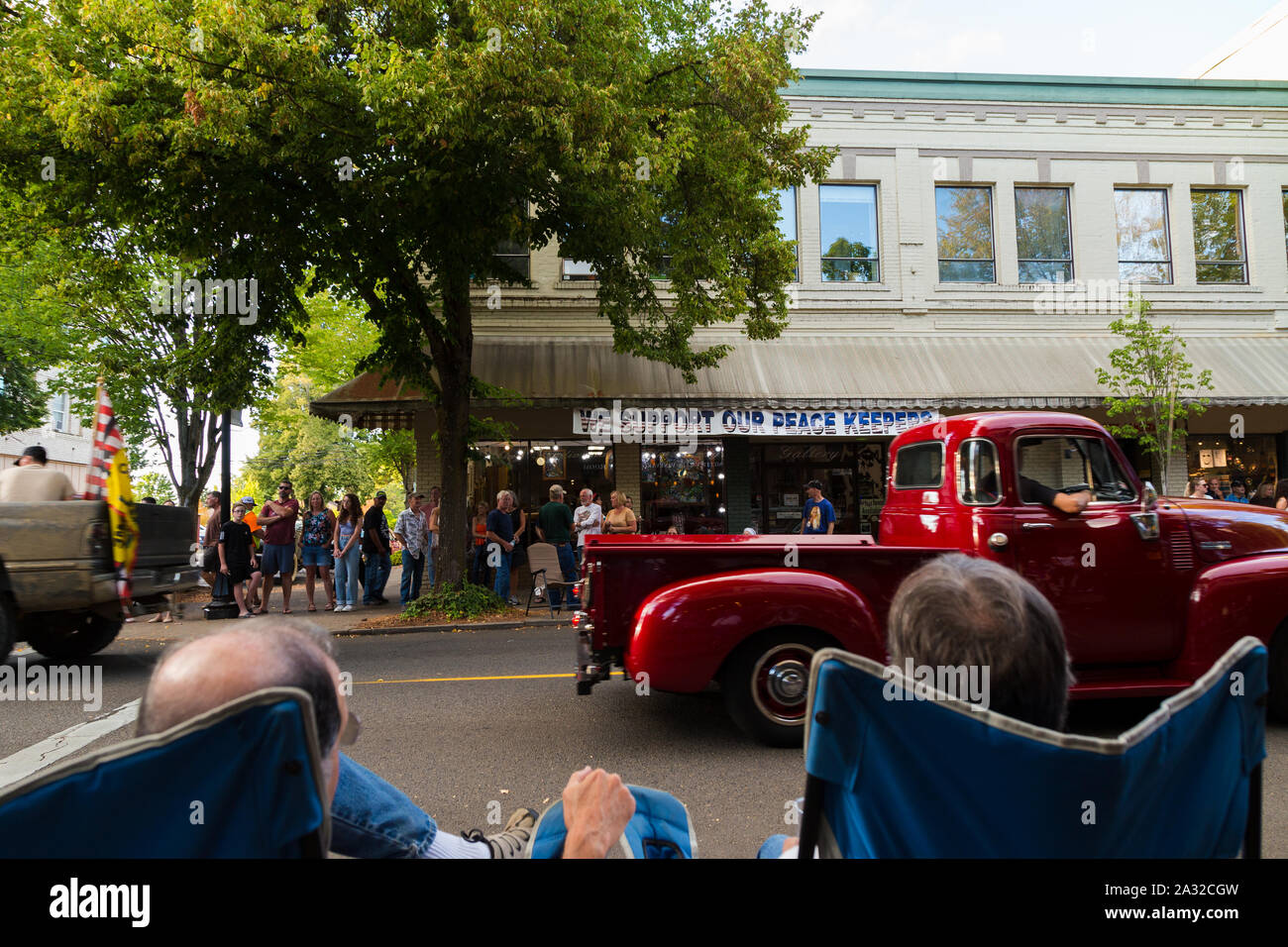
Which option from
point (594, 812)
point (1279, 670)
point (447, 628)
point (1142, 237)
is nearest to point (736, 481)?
point (447, 628)

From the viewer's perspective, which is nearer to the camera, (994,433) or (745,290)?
(994,433)

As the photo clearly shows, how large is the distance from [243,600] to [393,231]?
6608 millimetres

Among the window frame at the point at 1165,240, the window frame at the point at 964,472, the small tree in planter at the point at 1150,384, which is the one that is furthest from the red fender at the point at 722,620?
the window frame at the point at 1165,240

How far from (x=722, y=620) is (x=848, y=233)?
550 inches

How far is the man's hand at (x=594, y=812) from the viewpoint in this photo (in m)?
1.59

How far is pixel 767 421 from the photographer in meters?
13.8

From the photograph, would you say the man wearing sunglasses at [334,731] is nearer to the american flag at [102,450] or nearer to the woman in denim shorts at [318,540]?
the american flag at [102,450]

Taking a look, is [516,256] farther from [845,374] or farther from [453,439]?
[845,374]

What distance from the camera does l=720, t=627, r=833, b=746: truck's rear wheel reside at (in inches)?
183

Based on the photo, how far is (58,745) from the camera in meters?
5.04

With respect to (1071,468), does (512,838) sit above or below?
below

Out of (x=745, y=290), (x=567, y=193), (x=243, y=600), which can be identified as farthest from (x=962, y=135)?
(x=243, y=600)

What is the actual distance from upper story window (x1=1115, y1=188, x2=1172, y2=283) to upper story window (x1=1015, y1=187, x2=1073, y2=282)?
47.3 inches
